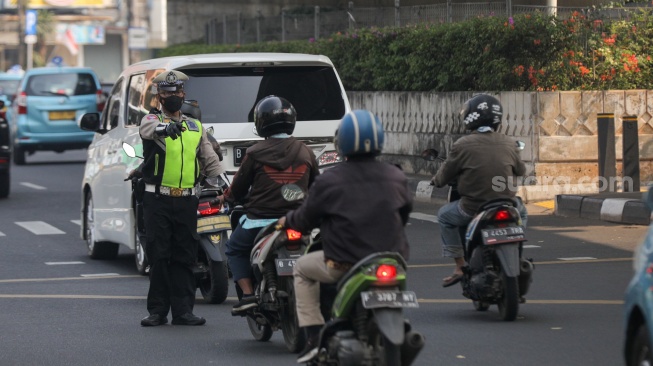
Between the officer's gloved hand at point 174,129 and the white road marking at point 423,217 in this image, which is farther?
the white road marking at point 423,217

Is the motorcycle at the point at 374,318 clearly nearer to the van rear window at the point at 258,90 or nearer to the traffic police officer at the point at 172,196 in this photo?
the traffic police officer at the point at 172,196

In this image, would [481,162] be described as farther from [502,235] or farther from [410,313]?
[410,313]


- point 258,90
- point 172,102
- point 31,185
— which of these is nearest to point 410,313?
point 172,102

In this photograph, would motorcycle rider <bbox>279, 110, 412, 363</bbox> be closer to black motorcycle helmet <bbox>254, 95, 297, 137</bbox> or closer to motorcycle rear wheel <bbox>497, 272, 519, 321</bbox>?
black motorcycle helmet <bbox>254, 95, 297, 137</bbox>

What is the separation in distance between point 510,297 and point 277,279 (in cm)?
176

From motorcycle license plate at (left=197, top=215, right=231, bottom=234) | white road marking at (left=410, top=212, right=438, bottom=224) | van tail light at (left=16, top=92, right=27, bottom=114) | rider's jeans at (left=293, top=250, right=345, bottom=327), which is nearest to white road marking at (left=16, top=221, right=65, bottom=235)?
white road marking at (left=410, top=212, right=438, bottom=224)

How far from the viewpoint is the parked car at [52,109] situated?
28812 mm

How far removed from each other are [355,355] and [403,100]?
610 inches

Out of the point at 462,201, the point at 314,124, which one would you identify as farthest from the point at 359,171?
the point at 314,124

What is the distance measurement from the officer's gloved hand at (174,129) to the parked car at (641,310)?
418cm

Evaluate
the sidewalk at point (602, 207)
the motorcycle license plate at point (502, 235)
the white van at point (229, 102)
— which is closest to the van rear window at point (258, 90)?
the white van at point (229, 102)

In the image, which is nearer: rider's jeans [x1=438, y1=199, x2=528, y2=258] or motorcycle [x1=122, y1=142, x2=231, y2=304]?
rider's jeans [x1=438, y1=199, x2=528, y2=258]

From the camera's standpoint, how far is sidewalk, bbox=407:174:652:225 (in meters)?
15.2

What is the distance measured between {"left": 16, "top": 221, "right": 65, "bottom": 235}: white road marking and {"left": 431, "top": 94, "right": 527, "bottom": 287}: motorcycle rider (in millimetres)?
7998
